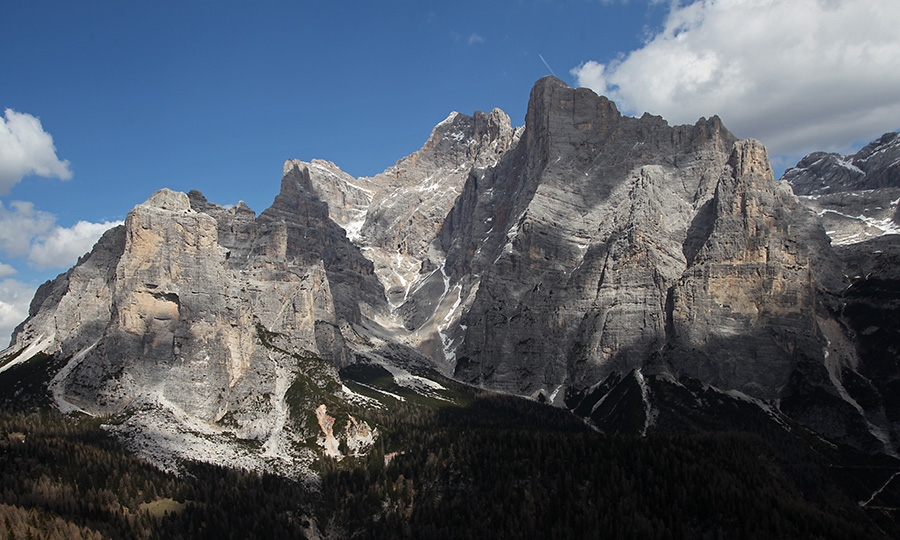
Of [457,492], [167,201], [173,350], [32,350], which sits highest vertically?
[167,201]

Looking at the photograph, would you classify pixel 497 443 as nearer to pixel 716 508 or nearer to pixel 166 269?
pixel 716 508

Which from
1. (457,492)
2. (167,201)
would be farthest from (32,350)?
(457,492)

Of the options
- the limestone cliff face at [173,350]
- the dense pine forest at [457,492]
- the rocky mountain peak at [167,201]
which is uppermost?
the rocky mountain peak at [167,201]

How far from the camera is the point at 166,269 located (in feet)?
566

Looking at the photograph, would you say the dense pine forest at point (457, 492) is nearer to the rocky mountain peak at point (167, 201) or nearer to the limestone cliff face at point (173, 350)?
the limestone cliff face at point (173, 350)

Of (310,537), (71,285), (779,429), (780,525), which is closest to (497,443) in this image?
(310,537)

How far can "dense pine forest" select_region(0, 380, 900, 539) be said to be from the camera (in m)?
121

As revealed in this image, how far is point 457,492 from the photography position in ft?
487

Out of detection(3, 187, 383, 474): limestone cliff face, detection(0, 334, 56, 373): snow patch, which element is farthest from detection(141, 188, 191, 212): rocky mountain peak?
detection(0, 334, 56, 373): snow patch

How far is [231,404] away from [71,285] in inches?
1953

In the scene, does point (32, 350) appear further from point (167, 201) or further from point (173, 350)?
point (167, 201)

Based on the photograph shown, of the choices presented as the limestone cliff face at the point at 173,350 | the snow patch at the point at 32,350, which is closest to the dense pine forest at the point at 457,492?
the limestone cliff face at the point at 173,350

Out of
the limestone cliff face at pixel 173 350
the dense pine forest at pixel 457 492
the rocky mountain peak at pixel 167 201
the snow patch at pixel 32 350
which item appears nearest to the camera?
the dense pine forest at pixel 457 492

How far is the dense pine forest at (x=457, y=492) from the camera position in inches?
4761
